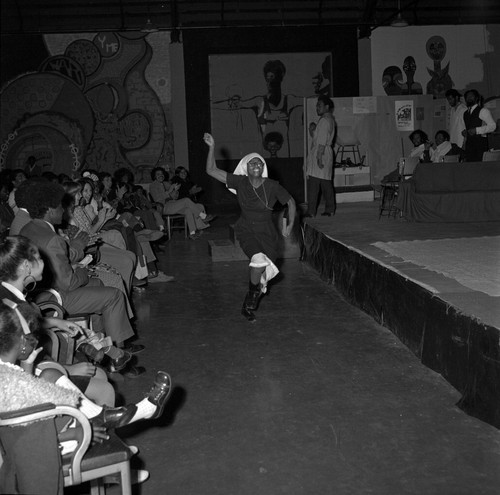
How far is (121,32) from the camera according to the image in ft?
47.8

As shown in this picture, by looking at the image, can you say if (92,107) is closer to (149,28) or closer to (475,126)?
(149,28)

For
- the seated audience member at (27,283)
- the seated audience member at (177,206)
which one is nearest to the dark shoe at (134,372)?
the seated audience member at (27,283)

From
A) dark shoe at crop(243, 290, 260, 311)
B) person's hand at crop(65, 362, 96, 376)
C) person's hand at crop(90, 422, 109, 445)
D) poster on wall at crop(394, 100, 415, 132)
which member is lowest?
dark shoe at crop(243, 290, 260, 311)

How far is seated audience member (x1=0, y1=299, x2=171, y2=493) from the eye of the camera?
215 centimetres

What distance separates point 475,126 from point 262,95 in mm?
6185

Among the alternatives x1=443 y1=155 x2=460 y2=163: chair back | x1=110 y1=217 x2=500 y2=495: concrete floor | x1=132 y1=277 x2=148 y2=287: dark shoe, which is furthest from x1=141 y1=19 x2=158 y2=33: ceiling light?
A: x1=110 y1=217 x2=500 y2=495: concrete floor

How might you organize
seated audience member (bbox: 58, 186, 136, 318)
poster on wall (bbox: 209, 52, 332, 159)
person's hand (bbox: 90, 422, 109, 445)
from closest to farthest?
person's hand (bbox: 90, 422, 109, 445) → seated audience member (bbox: 58, 186, 136, 318) → poster on wall (bbox: 209, 52, 332, 159)

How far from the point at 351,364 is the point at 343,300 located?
6.51 ft

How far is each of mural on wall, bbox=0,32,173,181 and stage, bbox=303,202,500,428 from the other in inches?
285

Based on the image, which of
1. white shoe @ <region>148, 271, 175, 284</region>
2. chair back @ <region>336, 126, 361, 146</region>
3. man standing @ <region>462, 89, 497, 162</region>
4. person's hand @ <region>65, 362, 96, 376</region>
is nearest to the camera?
person's hand @ <region>65, 362, 96, 376</region>

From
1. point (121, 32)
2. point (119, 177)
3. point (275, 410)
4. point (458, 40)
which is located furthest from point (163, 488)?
point (458, 40)

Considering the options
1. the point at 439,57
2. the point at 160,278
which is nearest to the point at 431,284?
the point at 160,278

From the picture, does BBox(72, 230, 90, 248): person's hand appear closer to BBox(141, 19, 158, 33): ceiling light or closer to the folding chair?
the folding chair

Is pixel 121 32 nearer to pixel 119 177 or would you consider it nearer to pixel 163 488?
pixel 119 177
